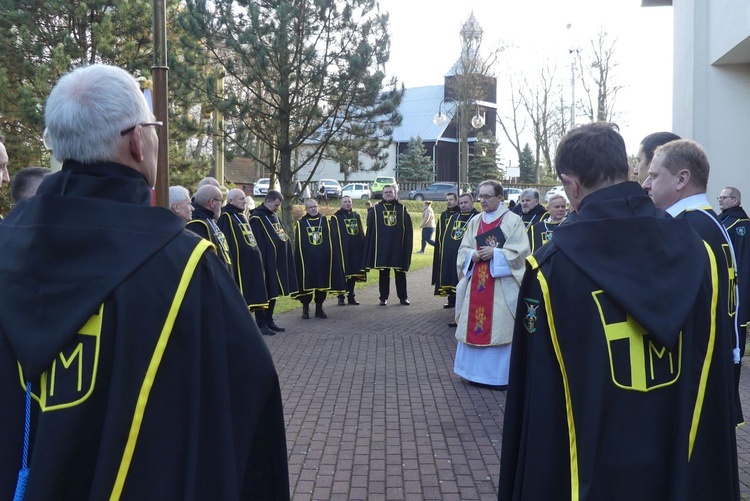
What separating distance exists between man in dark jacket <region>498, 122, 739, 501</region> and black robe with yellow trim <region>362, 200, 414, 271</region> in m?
11.9

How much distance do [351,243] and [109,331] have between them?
1295cm

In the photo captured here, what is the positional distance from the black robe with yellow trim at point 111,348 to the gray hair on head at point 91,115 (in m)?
0.05

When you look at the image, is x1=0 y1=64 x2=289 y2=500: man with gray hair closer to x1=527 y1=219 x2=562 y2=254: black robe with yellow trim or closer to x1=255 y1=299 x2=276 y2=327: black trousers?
x1=527 y1=219 x2=562 y2=254: black robe with yellow trim

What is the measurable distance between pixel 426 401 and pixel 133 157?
19.3 ft

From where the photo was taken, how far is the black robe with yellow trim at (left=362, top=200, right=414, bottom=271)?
47.4 ft

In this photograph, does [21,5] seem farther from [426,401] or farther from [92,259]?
[92,259]

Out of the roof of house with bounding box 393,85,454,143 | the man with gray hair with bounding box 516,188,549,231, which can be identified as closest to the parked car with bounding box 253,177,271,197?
the roof of house with bounding box 393,85,454,143

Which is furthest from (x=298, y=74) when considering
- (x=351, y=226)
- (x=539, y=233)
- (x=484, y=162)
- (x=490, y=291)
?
(x=484, y=162)

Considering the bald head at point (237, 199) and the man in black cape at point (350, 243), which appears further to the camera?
the man in black cape at point (350, 243)

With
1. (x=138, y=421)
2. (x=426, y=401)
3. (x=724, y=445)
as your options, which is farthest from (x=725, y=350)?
(x=426, y=401)

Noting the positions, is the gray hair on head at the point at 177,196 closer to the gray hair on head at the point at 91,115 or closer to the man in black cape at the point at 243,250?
the man in black cape at the point at 243,250

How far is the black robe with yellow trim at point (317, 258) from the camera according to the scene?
1334 cm

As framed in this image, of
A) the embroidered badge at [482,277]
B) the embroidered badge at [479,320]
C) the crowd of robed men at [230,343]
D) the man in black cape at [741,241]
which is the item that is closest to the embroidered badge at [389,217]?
the man in black cape at [741,241]

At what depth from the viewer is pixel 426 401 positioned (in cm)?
743
